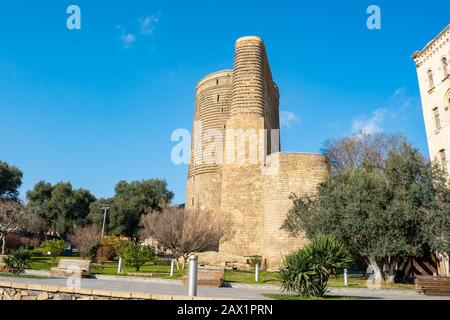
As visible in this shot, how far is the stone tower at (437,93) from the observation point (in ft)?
63.5

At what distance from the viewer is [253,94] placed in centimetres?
2712

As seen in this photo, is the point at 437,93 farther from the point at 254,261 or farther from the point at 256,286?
the point at 256,286

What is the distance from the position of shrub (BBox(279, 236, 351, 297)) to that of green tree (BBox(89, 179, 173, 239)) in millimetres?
24719

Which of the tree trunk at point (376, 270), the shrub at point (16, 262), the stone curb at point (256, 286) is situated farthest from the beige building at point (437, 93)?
the shrub at point (16, 262)

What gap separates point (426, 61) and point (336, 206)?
505 inches

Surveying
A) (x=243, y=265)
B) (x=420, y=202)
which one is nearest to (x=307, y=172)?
(x=243, y=265)

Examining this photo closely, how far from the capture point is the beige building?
19.3 metres

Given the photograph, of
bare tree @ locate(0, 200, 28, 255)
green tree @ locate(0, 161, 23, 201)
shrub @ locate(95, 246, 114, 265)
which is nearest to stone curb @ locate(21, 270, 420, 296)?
Result: shrub @ locate(95, 246, 114, 265)

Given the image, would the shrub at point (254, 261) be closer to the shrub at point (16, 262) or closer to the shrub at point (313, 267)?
the shrub at point (16, 262)

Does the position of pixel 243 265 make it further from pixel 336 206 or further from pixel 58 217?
pixel 58 217

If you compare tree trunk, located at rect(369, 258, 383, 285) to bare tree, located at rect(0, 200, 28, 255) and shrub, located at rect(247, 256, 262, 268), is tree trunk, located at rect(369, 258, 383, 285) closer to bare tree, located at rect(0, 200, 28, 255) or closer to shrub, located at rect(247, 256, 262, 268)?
shrub, located at rect(247, 256, 262, 268)

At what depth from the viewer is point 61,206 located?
3638 cm

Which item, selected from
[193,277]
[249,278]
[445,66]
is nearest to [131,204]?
[249,278]
